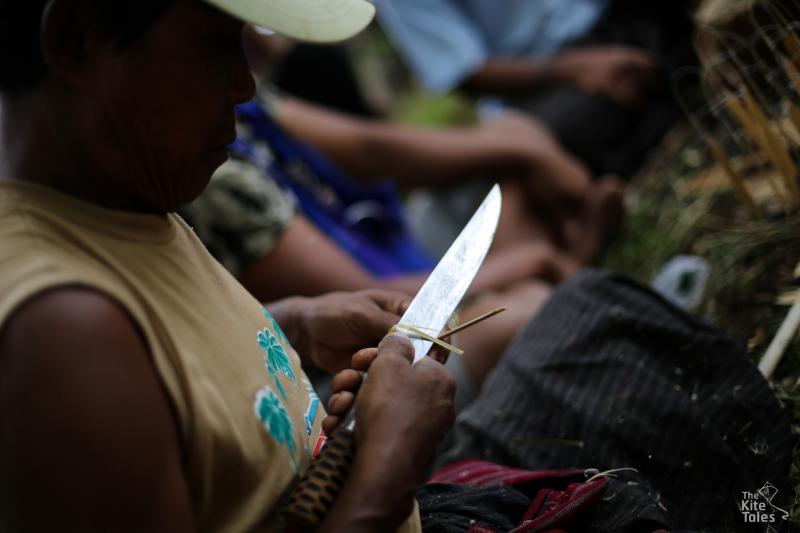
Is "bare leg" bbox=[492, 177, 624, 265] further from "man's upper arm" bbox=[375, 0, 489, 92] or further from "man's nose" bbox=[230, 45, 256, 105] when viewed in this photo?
"man's nose" bbox=[230, 45, 256, 105]

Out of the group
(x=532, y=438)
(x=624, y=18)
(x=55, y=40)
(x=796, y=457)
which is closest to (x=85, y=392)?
(x=55, y=40)

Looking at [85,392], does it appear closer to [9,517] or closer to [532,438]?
[9,517]

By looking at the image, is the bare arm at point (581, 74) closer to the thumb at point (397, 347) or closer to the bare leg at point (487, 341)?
the bare leg at point (487, 341)

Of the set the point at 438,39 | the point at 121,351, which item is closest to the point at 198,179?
the point at 121,351

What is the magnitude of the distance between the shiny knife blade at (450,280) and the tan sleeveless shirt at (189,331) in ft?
0.61

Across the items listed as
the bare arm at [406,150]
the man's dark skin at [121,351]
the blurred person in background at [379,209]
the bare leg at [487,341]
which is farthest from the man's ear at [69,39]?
the bare arm at [406,150]

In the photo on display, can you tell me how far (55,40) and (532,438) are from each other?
1.01 metres

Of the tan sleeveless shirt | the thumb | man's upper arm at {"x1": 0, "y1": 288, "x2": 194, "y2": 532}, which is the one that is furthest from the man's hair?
the thumb

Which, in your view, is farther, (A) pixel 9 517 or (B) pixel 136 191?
(B) pixel 136 191

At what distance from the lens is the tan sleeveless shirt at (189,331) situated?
0.71 m

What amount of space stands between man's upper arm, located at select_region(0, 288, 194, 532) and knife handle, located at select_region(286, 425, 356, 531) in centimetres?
15

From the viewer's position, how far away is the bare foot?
7.63ft

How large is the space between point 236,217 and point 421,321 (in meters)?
0.80

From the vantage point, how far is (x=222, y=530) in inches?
31.0
